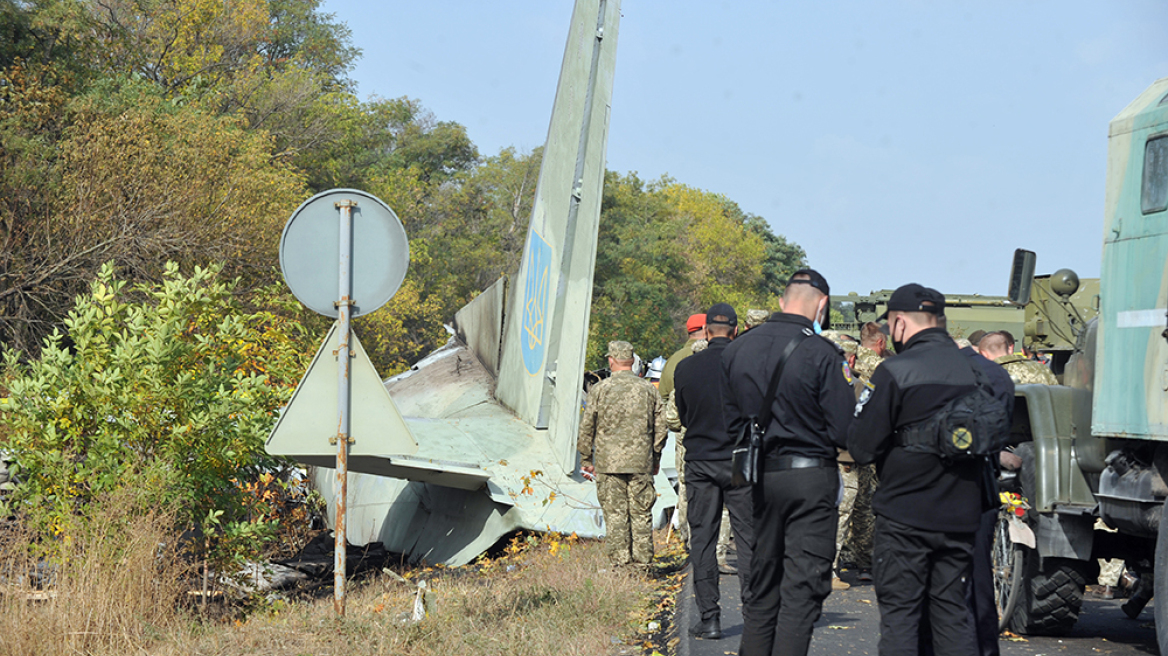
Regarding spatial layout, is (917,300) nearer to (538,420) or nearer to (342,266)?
(342,266)

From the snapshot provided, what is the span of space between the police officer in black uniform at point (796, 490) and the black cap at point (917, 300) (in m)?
0.36

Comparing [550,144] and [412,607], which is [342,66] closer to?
[550,144]

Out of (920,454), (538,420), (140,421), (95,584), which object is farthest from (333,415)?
(538,420)

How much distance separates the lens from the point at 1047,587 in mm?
5887

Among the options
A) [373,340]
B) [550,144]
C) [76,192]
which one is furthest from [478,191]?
[550,144]

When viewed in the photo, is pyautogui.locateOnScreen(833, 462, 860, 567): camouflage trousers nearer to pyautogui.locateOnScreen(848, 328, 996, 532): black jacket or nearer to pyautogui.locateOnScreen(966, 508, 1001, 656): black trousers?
pyautogui.locateOnScreen(966, 508, 1001, 656): black trousers

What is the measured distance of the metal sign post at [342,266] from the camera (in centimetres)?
539

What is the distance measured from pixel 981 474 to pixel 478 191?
54.8 meters

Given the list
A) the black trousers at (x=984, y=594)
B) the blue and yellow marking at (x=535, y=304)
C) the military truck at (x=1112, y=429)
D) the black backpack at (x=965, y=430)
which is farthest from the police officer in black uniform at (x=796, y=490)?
the blue and yellow marking at (x=535, y=304)

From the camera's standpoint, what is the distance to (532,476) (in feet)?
29.4

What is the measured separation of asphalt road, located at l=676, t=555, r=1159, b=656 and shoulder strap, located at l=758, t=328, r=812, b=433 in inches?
60.8

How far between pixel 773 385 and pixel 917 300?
690 mm

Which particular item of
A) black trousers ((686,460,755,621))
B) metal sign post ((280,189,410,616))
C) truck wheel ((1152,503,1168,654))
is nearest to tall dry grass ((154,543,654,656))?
metal sign post ((280,189,410,616))

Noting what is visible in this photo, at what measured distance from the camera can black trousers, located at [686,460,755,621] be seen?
5527 mm
